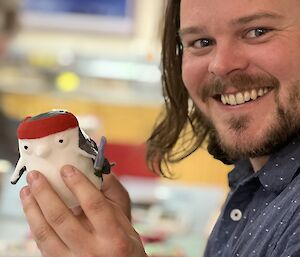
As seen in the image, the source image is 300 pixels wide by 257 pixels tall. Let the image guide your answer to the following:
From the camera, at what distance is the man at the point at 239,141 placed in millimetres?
769

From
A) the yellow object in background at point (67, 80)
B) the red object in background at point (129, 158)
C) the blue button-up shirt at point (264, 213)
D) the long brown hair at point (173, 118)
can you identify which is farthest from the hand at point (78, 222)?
the yellow object in background at point (67, 80)

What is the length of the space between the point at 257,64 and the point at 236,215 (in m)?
Answer: 0.27

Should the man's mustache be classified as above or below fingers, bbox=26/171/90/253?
above

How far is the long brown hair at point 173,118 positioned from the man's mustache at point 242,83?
0.26 metres

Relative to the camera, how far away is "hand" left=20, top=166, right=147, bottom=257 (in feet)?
2.49

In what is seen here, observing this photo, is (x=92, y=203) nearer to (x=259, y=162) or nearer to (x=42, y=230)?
(x=42, y=230)

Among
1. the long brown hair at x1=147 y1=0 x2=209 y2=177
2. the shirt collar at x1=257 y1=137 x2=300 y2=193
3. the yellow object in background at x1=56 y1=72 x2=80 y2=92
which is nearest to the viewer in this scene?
the shirt collar at x1=257 y1=137 x2=300 y2=193

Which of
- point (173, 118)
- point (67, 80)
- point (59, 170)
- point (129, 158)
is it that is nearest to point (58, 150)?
point (59, 170)

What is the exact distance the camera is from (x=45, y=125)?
2.51 feet

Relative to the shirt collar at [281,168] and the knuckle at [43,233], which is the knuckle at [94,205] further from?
the shirt collar at [281,168]

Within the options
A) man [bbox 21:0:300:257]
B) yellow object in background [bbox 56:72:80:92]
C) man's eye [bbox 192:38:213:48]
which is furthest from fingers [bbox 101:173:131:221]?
yellow object in background [bbox 56:72:80:92]

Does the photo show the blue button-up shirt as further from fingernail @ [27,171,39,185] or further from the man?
fingernail @ [27,171,39,185]

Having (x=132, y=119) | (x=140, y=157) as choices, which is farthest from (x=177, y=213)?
(x=132, y=119)

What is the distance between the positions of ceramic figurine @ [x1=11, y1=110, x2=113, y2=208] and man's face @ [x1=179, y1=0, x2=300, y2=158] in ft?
0.85
